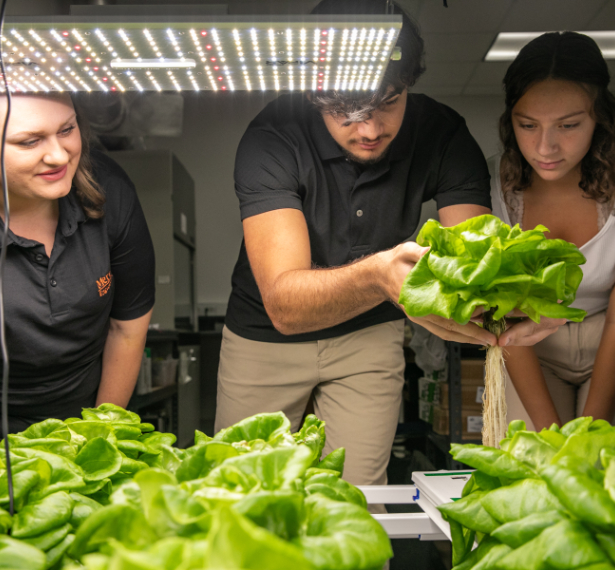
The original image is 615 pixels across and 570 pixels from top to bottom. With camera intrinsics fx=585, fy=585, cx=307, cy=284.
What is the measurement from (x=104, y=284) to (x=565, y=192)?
1.18 metres

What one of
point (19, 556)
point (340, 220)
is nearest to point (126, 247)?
point (340, 220)

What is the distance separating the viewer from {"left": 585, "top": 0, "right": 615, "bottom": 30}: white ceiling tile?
3.38m

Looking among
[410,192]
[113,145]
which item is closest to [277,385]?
[410,192]

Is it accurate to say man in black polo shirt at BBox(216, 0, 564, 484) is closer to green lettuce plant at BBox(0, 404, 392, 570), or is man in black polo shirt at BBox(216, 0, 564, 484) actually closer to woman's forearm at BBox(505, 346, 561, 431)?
woman's forearm at BBox(505, 346, 561, 431)

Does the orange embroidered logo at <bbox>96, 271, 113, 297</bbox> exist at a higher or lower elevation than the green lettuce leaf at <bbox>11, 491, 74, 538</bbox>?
higher

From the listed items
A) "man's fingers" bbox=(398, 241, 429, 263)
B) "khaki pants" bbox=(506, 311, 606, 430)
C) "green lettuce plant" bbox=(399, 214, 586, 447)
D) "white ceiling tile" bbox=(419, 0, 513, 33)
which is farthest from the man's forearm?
"white ceiling tile" bbox=(419, 0, 513, 33)

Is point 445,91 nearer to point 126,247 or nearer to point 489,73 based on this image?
point 489,73

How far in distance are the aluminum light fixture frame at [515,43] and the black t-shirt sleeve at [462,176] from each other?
2.44 m

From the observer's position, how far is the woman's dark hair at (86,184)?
1353 millimetres

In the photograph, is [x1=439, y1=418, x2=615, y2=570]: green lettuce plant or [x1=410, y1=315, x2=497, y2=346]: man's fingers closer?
[x1=439, y1=418, x2=615, y2=570]: green lettuce plant

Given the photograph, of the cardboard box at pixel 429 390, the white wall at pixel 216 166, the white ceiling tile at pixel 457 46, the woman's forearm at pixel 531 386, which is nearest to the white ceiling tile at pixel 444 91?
the white wall at pixel 216 166

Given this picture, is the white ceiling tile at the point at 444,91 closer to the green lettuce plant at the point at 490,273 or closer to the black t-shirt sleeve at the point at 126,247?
the black t-shirt sleeve at the point at 126,247

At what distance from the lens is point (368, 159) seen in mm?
1449

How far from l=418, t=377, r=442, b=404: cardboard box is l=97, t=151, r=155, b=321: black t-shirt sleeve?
190cm
